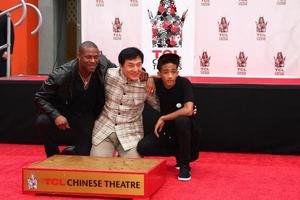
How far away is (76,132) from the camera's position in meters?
3.16

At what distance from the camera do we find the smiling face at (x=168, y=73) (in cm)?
286

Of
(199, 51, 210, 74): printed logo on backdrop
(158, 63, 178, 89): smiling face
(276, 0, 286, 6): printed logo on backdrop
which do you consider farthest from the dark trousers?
(276, 0, 286, 6): printed logo on backdrop

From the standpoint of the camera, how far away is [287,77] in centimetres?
445

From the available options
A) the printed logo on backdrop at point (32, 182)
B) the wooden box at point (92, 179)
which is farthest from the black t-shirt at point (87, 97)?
the printed logo on backdrop at point (32, 182)

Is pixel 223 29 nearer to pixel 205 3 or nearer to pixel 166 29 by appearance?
pixel 205 3

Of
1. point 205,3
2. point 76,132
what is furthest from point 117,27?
point 76,132

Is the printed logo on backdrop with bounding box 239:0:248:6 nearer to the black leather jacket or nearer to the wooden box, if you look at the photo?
the black leather jacket

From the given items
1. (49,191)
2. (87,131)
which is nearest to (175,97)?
(87,131)

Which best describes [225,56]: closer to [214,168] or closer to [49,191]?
[214,168]

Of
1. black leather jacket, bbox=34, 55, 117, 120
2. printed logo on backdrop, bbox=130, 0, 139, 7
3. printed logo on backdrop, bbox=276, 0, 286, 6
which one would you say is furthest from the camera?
printed logo on backdrop, bbox=130, 0, 139, 7

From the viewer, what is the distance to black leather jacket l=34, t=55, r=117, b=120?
9.53ft

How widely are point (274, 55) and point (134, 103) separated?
6.78 feet

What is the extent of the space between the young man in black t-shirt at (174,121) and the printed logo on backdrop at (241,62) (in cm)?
176

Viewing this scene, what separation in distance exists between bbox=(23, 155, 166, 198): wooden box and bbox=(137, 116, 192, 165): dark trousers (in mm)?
338
